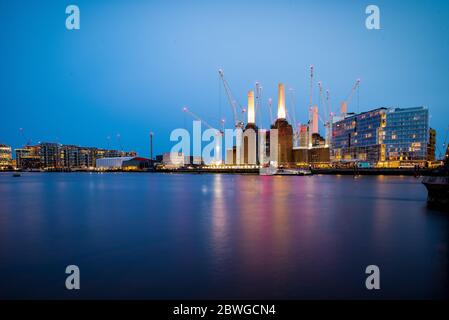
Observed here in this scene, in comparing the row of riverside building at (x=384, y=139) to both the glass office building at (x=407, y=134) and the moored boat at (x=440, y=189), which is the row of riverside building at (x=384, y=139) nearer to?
the glass office building at (x=407, y=134)

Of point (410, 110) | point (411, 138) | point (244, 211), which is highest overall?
point (410, 110)

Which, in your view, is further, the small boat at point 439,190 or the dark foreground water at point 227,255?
the small boat at point 439,190

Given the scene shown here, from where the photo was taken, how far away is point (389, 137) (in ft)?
405

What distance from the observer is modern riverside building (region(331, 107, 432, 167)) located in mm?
115875

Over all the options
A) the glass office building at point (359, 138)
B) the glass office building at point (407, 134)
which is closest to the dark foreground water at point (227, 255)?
the glass office building at point (407, 134)

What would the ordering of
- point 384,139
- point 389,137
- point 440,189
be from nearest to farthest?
point 440,189, point 389,137, point 384,139

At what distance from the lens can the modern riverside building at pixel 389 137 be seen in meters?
116

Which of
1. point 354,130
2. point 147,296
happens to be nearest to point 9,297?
point 147,296

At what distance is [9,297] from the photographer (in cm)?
952

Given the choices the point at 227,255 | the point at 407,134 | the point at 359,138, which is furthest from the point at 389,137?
the point at 227,255

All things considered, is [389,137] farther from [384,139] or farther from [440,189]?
[440,189]
